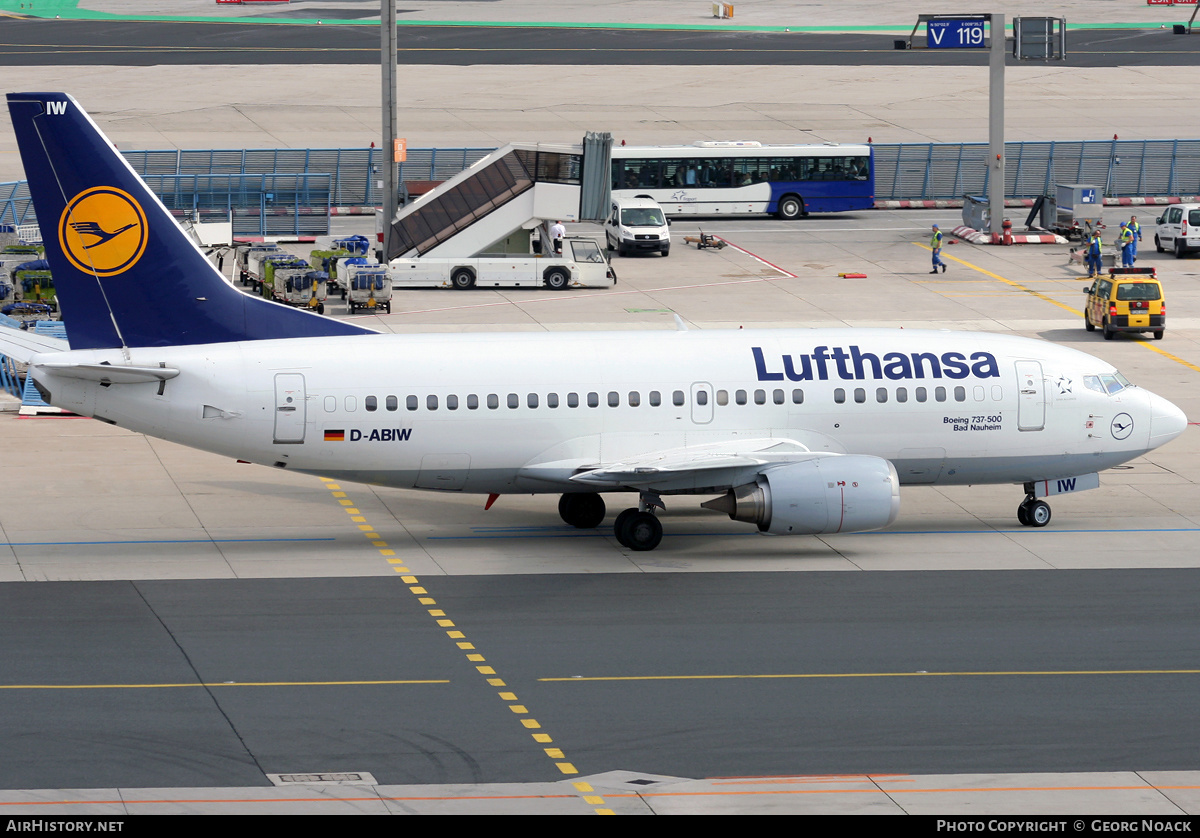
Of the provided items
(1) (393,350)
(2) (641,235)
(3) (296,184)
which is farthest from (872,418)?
(3) (296,184)

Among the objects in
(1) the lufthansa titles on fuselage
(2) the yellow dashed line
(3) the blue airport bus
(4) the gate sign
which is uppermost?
(4) the gate sign

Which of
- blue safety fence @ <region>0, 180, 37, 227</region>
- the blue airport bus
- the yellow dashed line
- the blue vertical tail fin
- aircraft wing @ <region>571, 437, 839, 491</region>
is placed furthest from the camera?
the blue airport bus

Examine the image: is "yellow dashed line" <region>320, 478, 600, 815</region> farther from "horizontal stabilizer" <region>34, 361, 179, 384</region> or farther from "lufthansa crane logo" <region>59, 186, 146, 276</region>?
"lufthansa crane logo" <region>59, 186, 146, 276</region>

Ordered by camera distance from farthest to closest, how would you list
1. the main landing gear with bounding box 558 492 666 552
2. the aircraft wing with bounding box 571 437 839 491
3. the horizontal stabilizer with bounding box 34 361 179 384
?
1. the main landing gear with bounding box 558 492 666 552
2. the aircraft wing with bounding box 571 437 839 491
3. the horizontal stabilizer with bounding box 34 361 179 384

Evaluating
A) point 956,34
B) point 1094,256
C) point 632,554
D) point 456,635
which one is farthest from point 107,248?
point 956,34

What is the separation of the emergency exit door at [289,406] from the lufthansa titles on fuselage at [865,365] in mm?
9834

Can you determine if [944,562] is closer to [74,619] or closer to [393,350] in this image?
[393,350]

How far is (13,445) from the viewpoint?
145 feet

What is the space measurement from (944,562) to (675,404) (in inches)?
261

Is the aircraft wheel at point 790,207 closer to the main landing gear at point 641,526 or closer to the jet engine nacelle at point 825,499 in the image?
the main landing gear at point 641,526

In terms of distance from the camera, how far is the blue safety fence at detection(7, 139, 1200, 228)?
83750 mm

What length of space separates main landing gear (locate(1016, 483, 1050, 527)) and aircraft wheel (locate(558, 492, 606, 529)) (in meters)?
9.69

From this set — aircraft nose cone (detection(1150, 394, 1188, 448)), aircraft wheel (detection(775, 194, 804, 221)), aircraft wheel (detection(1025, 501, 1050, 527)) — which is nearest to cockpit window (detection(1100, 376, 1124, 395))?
aircraft nose cone (detection(1150, 394, 1188, 448))

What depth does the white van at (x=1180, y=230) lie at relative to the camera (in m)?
78.5
